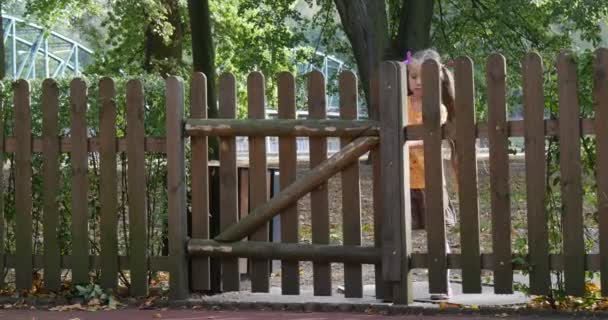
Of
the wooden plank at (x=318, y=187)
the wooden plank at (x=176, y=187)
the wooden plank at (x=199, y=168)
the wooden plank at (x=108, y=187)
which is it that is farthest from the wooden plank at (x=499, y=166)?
the wooden plank at (x=108, y=187)

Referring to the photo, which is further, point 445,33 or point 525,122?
point 445,33

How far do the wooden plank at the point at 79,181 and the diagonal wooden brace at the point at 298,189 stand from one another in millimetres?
1128

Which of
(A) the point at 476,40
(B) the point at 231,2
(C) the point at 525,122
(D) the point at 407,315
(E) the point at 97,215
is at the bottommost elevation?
(D) the point at 407,315

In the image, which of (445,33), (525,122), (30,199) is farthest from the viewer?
(445,33)

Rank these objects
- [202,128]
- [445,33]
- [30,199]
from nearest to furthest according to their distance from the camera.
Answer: [202,128] < [30,199] < [445,33]

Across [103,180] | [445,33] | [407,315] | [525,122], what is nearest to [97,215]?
[103,180]

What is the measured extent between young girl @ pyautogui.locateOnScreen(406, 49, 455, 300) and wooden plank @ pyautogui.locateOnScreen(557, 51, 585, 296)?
853mm

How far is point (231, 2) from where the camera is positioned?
2997 cm

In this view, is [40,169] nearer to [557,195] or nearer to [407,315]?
[407,315]

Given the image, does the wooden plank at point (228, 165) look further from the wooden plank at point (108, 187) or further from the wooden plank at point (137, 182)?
the wooden plank at point (108, 187)

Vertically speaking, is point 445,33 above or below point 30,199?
above

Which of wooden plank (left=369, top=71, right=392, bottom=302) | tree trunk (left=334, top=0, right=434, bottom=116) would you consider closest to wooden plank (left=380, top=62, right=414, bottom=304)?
wooden plank (left=369, top=71, right=392, bottom=302)

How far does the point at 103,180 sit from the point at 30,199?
2.25ft

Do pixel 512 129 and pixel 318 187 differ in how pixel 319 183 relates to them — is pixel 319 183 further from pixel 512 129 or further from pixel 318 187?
pixel 512 129
